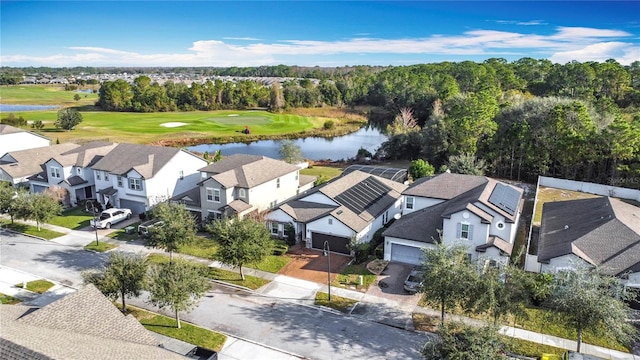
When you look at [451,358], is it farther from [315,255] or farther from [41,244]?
[41,244]

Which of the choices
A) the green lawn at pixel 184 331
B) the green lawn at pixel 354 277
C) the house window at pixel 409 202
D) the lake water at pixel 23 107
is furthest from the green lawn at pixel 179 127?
the green lawn at pixel 354 277

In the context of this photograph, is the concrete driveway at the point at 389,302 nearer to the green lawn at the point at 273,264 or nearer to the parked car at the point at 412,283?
the parked car at the point at 412,283

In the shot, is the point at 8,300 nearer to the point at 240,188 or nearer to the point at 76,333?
the point at 76,333

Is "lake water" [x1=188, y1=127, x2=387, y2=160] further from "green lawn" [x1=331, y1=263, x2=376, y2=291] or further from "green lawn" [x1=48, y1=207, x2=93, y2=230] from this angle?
"green lawn" [x1=331, y1=263, x2=376, y2=291]

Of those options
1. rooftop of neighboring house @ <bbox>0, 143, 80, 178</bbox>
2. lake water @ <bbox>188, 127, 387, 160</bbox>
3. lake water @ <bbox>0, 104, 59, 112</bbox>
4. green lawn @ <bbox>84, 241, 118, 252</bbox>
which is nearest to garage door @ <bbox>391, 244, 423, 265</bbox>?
green lawn @ <bbox>84, 241, 118, 252</bbox>

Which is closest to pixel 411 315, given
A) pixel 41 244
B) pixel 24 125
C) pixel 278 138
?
pixel 41 244

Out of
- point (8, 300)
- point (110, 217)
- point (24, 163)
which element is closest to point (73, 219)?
point (110, 217)
